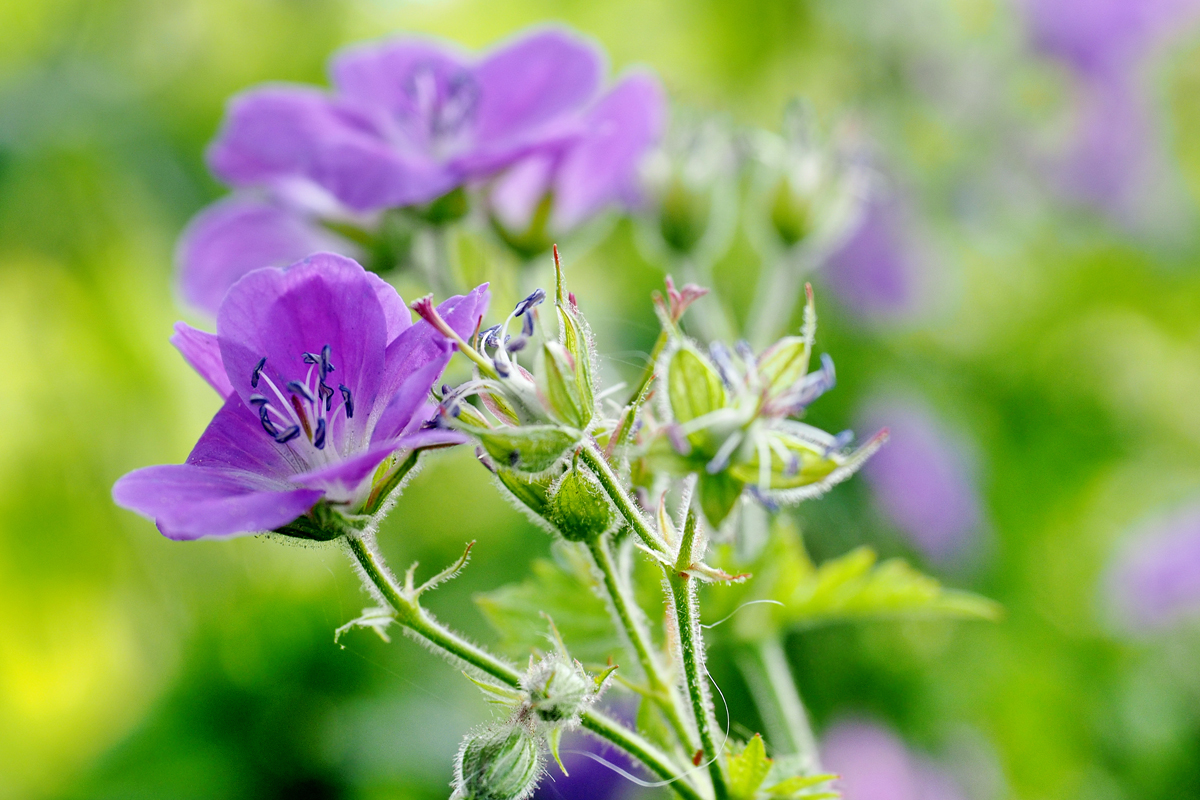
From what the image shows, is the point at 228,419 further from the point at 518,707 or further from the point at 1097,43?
the point at 1097,43

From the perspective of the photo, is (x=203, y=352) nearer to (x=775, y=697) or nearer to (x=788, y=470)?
(x=788, y=470)

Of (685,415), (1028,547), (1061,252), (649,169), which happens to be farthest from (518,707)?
(1061,252)

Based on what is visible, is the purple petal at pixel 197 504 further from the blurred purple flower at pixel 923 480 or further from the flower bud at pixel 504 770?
the blurred purple flower at pixel 923 480

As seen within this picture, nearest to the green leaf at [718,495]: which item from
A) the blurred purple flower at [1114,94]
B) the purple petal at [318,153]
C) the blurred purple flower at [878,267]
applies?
the purple petal at [318,153]

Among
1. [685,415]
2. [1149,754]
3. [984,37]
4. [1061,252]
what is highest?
[984,37]

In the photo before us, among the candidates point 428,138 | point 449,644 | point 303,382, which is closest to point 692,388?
point 449,644

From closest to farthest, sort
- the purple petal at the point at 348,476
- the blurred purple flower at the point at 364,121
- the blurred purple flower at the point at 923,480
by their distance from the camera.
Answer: the purple petal at the point at 348,476 < the blurred purple flower at the point at 364,121 < the blurred purple flower at the point at 923,480

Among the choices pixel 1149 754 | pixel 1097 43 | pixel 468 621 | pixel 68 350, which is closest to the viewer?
pixel 1149 754
